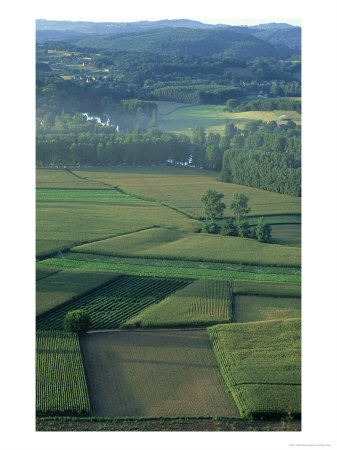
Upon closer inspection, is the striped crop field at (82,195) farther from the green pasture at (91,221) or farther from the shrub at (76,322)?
the shrub at (76,322)

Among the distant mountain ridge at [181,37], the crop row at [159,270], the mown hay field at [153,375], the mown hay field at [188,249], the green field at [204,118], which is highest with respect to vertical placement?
the distant mountain ridge at [181,37]

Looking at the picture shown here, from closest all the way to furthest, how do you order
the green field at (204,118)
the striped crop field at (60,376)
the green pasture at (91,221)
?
the striped crop field at (60,376), the green pasture at (91,221), the green field at (204,118)

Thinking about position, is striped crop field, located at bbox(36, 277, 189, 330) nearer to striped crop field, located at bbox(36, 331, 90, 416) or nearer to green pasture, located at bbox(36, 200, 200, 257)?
striped crop field, located at bbox(36, 331, 90, 416)

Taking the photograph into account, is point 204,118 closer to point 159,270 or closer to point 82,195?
point 82,195

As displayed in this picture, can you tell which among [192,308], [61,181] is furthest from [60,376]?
[61,181]

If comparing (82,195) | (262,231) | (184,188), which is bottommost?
(262,231)

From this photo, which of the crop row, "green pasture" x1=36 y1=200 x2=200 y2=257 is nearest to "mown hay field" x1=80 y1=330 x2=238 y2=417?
the crop row

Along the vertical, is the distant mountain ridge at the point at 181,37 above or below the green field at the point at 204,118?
above

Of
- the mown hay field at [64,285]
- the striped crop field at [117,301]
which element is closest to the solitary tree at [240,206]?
the striped crop field at [117,301]
